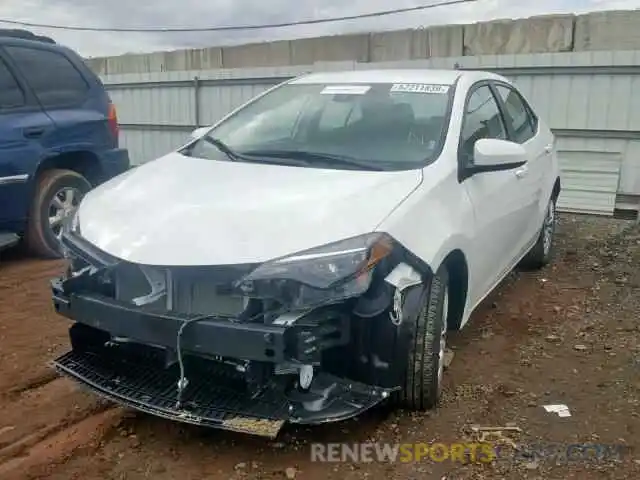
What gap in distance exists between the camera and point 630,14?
30.4 ft

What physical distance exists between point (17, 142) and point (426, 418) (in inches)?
165

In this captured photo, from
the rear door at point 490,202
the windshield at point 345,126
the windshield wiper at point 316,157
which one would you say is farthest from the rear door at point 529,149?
the windshield wiper at point 316,157

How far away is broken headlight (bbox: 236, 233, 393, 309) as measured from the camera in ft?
8.46

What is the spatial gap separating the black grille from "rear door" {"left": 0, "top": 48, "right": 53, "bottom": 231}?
2924 mm

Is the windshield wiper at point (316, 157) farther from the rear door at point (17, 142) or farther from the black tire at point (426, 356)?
the rear door at point (17, 142)

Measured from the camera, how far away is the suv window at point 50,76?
19.6ft

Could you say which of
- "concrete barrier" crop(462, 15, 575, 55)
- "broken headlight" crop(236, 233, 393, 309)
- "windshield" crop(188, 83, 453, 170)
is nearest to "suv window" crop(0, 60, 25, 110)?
"windshield" crop(188, 83, 453, 170)

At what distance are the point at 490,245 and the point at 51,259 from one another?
3989 millimetres

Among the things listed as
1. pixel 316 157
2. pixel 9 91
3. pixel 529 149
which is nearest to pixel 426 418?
pixel 316 157

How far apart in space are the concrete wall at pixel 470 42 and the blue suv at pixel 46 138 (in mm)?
5683

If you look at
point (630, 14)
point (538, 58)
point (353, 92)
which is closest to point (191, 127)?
point (538, 58)

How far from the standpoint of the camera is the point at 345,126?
3828mm

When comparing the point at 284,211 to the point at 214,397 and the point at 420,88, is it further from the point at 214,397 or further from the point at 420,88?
the point at 420,88

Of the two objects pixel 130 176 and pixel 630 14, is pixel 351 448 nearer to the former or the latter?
pixel 130 176
